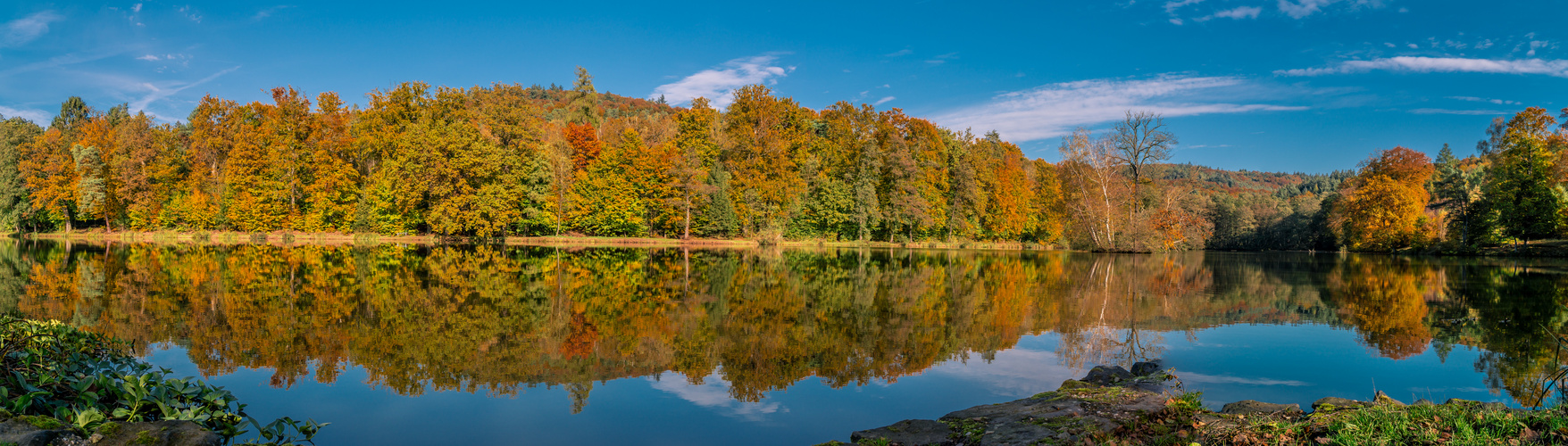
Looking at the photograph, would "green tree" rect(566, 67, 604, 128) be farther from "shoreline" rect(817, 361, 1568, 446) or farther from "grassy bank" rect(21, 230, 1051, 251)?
"shoreline" rect(817, 361, 1568, 446)

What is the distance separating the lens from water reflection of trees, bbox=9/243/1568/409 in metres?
7.20

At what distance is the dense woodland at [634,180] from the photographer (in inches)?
1583

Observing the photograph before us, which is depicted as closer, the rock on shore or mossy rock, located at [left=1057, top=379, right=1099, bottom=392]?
the rock on shore

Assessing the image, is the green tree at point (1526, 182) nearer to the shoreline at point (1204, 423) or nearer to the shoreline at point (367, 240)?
the shoreline at point (367, 240)

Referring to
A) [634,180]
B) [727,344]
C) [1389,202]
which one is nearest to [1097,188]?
[1389,202]

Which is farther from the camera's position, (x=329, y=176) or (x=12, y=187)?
(x=12, y=187)

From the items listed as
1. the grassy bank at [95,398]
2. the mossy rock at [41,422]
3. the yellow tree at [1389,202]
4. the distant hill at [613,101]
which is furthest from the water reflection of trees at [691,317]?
the distant hill at [613,101]

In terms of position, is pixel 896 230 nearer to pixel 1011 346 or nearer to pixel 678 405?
pixel 1011 346

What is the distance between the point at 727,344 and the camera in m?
8.39

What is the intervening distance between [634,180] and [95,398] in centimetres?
4297

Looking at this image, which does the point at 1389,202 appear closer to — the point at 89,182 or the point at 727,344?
the point at 727,344

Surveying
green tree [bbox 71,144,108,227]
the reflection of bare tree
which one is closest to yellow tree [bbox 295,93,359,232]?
green tree [bbox 71,144,108,227]

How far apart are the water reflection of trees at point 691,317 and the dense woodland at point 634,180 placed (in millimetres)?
21428

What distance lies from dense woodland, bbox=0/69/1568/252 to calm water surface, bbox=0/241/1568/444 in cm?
2471
